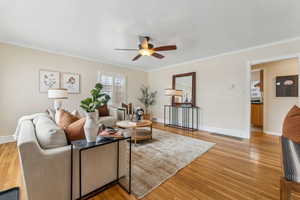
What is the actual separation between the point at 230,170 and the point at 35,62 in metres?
5.26

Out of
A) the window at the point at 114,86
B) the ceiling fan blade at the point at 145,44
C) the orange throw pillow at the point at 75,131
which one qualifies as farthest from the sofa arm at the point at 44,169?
the window at the point at 114,86

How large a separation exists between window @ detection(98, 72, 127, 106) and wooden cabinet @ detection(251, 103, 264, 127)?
16.9 ft

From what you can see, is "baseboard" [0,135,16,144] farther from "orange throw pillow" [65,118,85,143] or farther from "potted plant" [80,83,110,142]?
"potted plant" [80,83,110,142]

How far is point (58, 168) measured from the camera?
126cm

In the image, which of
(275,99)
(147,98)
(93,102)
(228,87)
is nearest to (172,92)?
(228,87)

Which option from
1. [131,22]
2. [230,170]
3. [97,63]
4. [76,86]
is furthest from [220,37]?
[76,86]

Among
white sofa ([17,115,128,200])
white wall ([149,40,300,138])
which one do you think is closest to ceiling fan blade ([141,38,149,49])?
white sofa ([17,115,128,200])

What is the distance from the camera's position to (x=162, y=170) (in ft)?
6.48

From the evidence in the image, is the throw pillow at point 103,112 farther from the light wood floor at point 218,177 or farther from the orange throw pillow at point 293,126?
the orange throw pillow at point 293,126

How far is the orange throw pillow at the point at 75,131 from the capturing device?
1479mm

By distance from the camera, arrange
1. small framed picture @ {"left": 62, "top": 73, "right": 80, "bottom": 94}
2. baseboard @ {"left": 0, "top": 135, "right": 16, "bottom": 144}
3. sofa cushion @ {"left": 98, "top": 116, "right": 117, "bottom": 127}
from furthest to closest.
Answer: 1. small framed picture @ {"left": 62, "top": 73, "right": 80, "bottom": 94}
2. sofa cushion @ {"left": 98, "top": 116, "right": 117, "bottom": 127}
3. baseboard @ {"left": 0, "top": 135, "right": 16, "bottom": 144}

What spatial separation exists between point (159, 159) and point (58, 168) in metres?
1.57

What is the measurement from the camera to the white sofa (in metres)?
1.11

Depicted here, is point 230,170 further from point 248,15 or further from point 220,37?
point 220,37
